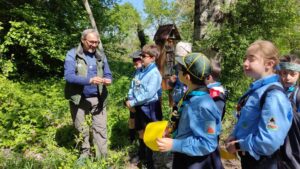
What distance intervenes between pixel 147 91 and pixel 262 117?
206 centimetres

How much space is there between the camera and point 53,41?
8.91m

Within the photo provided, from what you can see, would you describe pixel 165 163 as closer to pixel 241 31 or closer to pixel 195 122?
pixel 195 122

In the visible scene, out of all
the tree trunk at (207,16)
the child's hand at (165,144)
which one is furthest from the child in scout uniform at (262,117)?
the tree trunk at (207,16)

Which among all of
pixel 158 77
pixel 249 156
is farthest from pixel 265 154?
pixel 158 77

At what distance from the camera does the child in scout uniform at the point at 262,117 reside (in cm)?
203

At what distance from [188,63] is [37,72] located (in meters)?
8.81

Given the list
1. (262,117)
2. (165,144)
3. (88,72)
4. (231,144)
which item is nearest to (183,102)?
(165,144)

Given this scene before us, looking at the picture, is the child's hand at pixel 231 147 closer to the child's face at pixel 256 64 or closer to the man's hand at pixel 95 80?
the child's face at pixel 256 64

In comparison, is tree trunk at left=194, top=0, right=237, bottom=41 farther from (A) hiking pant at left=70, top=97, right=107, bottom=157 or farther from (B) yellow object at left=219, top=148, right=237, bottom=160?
(B) yellow object at left=219, top=148, right=237, bottom=160

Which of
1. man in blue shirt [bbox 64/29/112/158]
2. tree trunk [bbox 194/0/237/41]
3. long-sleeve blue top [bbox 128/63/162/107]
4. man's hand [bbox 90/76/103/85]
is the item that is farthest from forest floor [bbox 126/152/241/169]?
tree trunk [bbox 194/0/237/41]

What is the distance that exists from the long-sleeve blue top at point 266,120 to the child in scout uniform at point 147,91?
1.86 meters

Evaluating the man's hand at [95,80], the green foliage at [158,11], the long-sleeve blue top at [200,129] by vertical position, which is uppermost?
the green foliage at [158,11]

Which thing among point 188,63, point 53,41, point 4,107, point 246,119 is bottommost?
point 4,107

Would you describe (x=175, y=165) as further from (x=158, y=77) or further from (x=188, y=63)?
(x=158, y=77)
